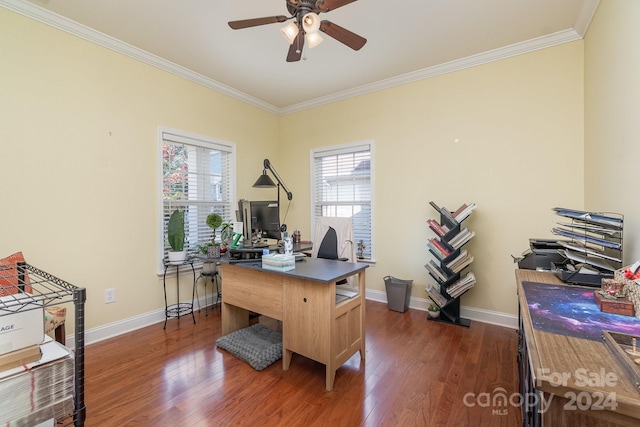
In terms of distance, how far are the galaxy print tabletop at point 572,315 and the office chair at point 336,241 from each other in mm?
1617

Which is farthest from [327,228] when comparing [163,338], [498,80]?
[498,80]

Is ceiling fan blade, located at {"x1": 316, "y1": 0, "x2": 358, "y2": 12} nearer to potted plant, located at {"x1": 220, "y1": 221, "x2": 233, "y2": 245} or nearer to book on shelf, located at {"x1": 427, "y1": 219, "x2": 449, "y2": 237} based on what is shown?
potted plant, located at {"x1": 220, "y1": 221, "x2": 233, "y2": 245}

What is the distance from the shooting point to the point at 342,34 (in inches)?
77.5

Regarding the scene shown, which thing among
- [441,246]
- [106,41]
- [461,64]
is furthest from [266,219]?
[461,64]

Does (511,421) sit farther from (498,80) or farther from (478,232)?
(498,80)

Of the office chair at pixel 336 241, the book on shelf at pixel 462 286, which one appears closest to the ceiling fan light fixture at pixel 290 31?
the office chair at pixel 336 241

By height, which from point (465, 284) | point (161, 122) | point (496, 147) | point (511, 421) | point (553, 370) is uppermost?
point (161, 122)

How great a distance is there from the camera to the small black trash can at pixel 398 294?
10.9ft

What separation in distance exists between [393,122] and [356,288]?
2331 millimetres

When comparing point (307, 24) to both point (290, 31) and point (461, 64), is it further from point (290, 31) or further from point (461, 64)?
point (461, 64)

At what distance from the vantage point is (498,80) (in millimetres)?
2951

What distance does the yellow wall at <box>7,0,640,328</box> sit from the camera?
7.19 ft

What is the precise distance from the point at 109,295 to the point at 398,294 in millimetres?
3081

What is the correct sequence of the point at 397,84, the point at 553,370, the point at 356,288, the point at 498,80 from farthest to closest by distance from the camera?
the point at 397,84
the point at 498,80
the point at 356,288
the point at 553,370
